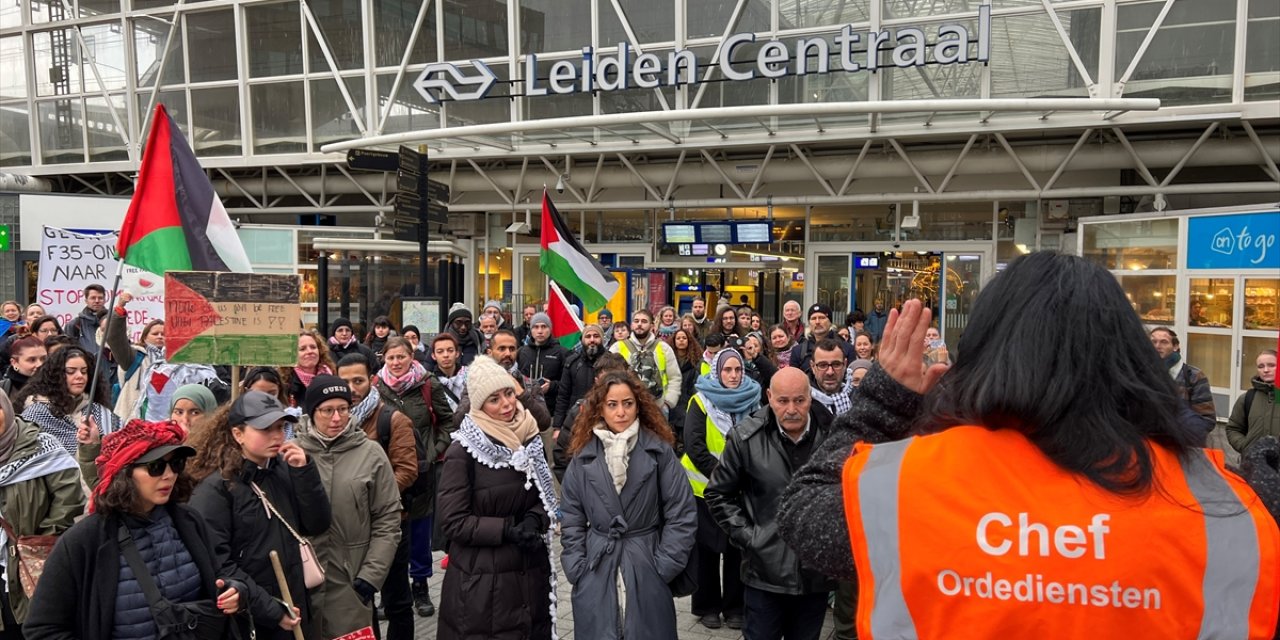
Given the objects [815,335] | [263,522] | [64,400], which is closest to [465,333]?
[815,335]

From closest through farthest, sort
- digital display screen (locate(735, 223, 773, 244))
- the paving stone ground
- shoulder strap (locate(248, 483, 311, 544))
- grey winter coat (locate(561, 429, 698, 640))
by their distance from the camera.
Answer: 1. shoulder strap (locate(248, 483, 311, 544))
2. grey winter coat (locate(561, 429, 698, 640))
3. the paving stone ground
4. digital display screen (locate(735, 223, 773, 244))

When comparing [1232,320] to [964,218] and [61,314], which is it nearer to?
[964,218]

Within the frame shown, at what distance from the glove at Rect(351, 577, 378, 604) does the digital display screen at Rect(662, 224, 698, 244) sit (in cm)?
1383

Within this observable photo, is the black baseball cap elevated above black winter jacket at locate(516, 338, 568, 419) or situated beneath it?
elevated above

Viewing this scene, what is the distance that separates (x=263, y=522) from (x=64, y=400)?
8.79 ft

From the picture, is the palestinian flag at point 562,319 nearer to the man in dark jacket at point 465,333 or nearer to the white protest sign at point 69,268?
the man in dark jacket at point 465,333

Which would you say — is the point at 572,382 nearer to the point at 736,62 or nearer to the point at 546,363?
the point at 546,363

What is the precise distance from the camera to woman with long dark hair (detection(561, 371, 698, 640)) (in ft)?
13.1

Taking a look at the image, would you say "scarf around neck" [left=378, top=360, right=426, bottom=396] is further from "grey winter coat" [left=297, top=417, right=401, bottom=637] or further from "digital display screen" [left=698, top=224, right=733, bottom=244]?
"digital display screen" [left=698, top=224, right=733, bottom=244]

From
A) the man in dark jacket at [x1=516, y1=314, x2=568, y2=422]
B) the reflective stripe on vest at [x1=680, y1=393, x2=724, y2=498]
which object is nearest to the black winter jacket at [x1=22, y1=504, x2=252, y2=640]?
the reflective stripe on vest at [x1=680, y1=393, x2=724, y2=498]

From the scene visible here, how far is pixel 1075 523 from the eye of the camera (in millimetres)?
1318

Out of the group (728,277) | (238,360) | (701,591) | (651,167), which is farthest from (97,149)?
(701,591)

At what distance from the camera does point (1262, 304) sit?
34.8 ft

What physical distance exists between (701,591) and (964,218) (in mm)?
12860
